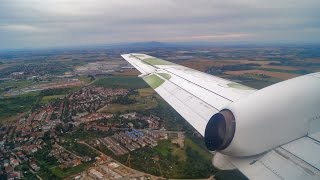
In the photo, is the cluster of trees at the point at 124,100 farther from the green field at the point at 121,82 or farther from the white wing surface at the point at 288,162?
the white wing surface at the point at 288,162

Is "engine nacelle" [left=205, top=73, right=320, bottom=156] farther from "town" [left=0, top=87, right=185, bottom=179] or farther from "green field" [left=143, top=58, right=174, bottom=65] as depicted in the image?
"town" [left=0, top=87, right=185, bottom=179]

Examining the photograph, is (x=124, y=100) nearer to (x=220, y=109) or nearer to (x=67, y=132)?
(x=67, y=132)

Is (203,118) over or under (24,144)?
over

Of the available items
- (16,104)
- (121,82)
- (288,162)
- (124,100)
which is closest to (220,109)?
(288,162)

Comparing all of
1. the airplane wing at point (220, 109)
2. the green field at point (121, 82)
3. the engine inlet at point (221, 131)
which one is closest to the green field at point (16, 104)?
the green field at point (121, 82)

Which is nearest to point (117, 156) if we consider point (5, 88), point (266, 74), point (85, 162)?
point (85, 162)

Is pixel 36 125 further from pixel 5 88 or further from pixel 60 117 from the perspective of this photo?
pixel 5 88

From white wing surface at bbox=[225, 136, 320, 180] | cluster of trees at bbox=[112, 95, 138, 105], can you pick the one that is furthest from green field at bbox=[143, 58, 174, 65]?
cluster of trees at bbox=[112, 95, 138, 105]
